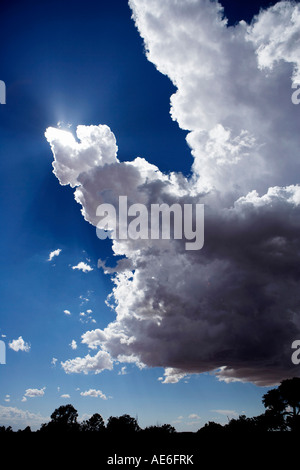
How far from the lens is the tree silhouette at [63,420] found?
112 m

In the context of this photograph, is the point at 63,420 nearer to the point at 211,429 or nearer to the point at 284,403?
the point at 211,429

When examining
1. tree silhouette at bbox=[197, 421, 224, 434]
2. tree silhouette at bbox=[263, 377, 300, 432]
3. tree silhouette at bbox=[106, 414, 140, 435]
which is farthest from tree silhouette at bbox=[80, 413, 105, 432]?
tree silhouette at bbox=[263, 377, 300, 432]

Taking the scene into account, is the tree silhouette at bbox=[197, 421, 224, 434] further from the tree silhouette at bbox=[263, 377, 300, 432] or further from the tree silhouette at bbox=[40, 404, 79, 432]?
the tree silhouette at bbox=[40, 404, 79, 432]

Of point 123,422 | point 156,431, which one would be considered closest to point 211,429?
point 156,431

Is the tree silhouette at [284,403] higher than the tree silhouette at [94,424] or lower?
higher

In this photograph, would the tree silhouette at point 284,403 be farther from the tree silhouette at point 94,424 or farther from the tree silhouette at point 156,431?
the tree silhouette at point 94,424

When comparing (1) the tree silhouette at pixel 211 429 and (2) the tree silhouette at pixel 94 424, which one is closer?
Answer: (1) the tree silhouette at pixel 211 429

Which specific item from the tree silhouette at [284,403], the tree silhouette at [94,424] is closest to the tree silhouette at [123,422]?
the tree silhouette at [94,424]

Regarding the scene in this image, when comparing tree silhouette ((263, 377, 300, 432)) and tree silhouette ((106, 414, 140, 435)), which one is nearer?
tree silhouette ((263, 377, 300, 432))

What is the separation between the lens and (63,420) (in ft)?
389

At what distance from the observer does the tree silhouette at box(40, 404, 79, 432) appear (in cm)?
11206
